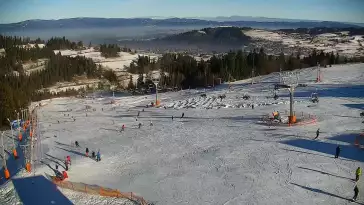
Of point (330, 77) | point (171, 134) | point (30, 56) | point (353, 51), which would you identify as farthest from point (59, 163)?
point (353, 51)

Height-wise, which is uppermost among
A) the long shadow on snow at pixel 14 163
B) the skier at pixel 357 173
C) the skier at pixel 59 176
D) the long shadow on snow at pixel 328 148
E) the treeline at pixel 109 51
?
the treeline at pixel 109 51

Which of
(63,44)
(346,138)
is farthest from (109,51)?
(346,138)

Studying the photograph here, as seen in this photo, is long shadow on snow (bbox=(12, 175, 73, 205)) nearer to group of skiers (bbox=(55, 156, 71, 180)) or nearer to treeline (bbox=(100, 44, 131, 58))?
group of skiers (bbox=(55, 156, 71, 180))

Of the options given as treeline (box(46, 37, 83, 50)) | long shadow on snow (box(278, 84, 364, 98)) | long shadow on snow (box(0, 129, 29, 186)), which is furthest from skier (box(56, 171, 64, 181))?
treeline (box(46, 37, 83, 50))

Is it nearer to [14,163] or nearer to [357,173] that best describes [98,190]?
[14,163]

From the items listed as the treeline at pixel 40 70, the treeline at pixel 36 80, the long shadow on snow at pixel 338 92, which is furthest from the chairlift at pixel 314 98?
the treeline at pixel 40 70

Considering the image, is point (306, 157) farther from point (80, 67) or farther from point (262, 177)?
point (80, 67)

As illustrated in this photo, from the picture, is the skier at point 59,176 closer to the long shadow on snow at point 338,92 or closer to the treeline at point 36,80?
the treeline at point 36,80
